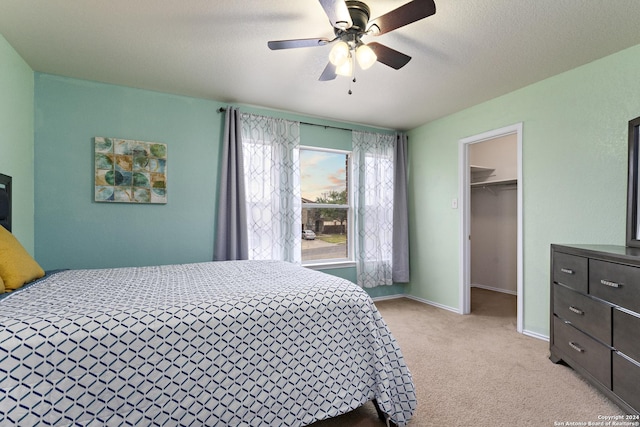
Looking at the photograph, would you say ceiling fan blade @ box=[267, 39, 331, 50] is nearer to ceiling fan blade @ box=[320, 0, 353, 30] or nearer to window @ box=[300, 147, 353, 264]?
ceiling fan blade @ box=[320, 0, 353, 30]

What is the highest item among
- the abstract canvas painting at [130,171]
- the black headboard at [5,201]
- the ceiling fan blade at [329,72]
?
the ceiling fan blade at [329,72]

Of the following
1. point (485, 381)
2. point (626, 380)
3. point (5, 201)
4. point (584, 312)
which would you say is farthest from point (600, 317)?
point (5, 201)

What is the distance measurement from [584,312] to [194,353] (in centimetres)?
242

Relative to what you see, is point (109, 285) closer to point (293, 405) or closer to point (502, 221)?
point (293, 405)

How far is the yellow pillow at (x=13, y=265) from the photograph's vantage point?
1.67 m

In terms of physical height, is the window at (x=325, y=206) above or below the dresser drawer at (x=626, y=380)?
above

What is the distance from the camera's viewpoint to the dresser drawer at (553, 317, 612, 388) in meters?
1.91

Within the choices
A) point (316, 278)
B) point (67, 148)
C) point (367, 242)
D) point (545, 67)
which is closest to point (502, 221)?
point (367, 242)

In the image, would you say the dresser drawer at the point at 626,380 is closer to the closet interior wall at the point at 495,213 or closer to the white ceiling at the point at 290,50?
the white ceiling at the point at 290,50

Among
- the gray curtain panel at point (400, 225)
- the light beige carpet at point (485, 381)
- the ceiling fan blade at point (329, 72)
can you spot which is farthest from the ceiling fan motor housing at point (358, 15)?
the gray curtain panel at point (400, 225)

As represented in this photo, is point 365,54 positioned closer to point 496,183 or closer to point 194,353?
point 194,353

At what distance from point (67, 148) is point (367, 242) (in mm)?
3383

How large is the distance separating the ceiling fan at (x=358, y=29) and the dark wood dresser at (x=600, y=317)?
1766mm

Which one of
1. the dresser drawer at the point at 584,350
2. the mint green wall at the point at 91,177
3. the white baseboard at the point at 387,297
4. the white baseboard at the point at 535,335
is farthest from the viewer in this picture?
the white baseboard at the point at 387,297
